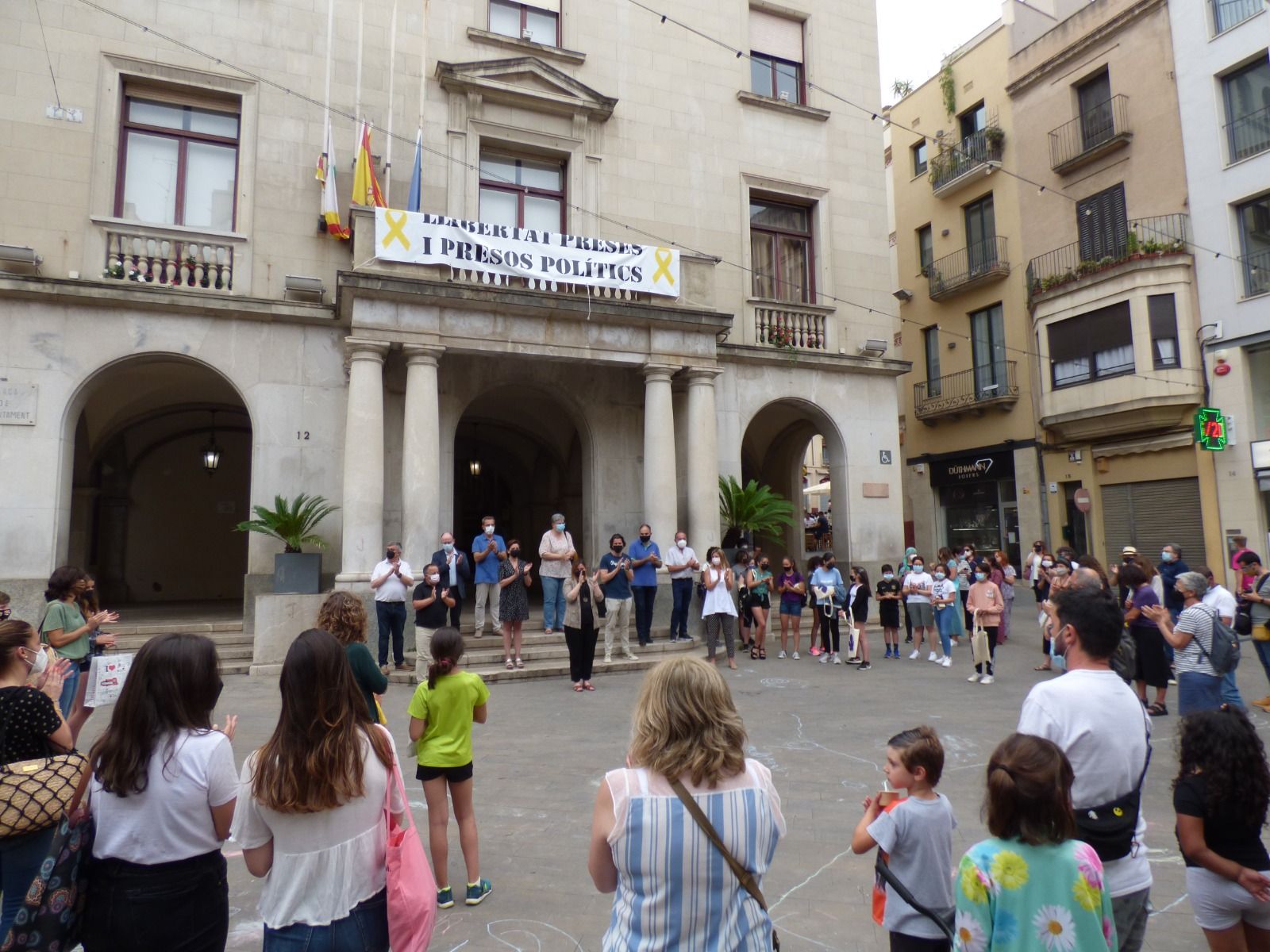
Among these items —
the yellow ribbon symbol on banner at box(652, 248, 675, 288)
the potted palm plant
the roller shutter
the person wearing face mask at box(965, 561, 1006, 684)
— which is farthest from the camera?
the roller shutter

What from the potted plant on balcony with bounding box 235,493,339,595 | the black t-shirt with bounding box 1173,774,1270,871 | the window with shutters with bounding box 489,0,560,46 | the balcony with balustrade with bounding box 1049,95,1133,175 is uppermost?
the balcony with balustrade with bounding box 1049,95,1133,175

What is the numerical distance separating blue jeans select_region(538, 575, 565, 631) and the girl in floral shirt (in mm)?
9949

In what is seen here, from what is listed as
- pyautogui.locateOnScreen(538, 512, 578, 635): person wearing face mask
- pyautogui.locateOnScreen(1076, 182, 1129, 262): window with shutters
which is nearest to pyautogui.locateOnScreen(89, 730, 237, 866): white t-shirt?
pyautogui.locateOnScreen(538, 512, 578, 635): person wearing face mask

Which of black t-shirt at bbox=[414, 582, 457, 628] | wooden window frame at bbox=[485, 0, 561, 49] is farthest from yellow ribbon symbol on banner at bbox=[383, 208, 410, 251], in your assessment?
black t-shirt at bbox=[414, 582, 457, 628]

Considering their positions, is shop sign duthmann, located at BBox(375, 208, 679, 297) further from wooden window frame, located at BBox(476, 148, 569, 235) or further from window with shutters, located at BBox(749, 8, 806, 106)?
window with shutters, located at BBox(749, 8, 806, 106)

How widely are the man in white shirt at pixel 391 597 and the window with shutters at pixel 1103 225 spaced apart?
20226 mm

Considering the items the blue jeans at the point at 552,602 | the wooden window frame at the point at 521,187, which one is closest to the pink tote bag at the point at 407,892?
the blue jeans at the point at 552,602

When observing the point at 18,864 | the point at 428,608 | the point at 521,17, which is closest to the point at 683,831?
the point at 18,864

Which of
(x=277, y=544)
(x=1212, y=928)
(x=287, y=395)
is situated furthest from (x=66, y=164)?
(x=1212, y=928)

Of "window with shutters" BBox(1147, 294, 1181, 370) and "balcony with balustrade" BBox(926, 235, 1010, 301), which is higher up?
"balcony with balustrade" BBox(926, 235, 1010, 301)

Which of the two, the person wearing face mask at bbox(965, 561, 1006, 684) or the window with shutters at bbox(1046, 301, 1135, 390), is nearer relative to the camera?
the person wearing face mask at bbox(965, 561, 1006, 684)

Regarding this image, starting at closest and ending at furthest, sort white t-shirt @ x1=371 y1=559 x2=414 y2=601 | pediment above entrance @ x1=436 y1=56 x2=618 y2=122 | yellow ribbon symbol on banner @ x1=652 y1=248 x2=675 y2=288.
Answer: white t-shirt @ x1=371 y1=559 x2=414 y2=601 < yellow ribbon symbol on banner @ x1=652 y1=248 x2=675 y2=288 < pediment above entrance @ x1=436 y1=56 x2=618 y2=122

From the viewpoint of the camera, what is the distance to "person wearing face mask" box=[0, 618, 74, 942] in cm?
286

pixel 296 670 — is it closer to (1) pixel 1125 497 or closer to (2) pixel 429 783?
(2) pixel 429 783
